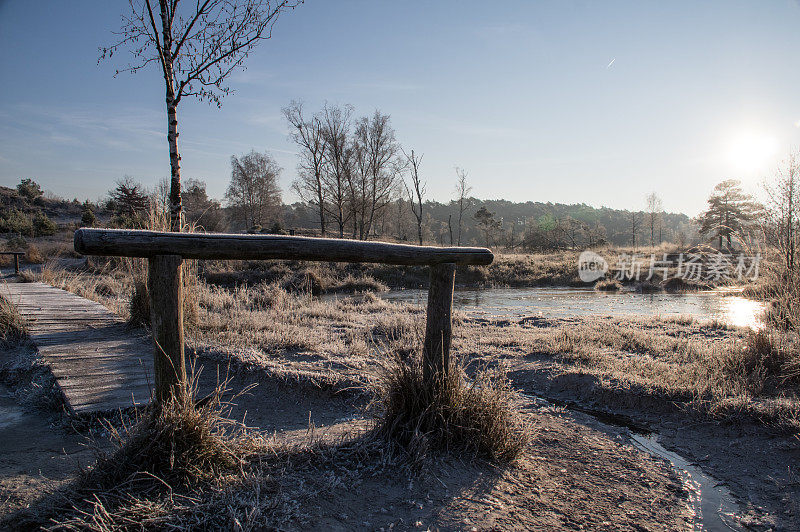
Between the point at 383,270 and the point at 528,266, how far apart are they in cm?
1014

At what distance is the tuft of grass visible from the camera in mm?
5957

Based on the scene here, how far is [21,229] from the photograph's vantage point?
26.5m

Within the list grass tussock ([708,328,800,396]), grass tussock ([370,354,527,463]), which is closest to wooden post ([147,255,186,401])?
grass tussock ([370,354,527,463])

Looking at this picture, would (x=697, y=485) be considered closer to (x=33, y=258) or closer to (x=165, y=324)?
(x=165, y=324)

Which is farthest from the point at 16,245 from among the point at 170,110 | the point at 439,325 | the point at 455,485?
the point at 455,485

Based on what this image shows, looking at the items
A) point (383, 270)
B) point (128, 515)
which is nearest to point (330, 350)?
point (128, 515)

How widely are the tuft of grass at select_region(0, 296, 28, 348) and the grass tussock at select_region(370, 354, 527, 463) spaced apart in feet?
18.4

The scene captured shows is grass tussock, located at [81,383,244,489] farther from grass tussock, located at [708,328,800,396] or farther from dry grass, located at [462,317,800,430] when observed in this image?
grass tussock, located at [708,328,800,396]

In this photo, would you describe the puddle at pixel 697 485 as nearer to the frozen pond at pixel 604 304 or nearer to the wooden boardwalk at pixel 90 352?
the wooden boardwalk at pixel 90 352

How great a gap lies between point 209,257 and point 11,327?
5387 millimetres

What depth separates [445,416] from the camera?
321 centimetres

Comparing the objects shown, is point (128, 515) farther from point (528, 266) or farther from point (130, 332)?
point (528, 266)

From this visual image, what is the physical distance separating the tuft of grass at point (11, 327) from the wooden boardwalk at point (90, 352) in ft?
0.35

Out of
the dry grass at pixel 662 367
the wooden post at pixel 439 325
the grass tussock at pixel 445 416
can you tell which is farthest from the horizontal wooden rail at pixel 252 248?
the dry grass at pixel 662 367
